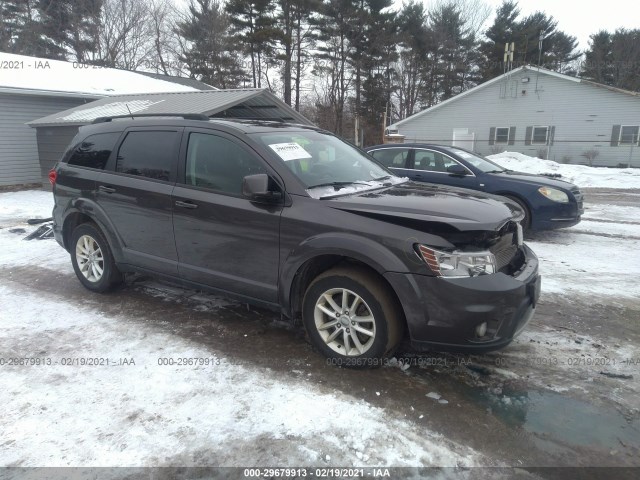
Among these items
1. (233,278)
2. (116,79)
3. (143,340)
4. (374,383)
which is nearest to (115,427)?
(143,340)

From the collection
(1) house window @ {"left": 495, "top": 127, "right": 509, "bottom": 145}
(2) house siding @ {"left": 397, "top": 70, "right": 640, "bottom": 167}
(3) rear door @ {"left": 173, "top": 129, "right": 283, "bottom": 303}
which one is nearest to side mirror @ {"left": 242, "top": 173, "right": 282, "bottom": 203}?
(3) rear door @ {"left": 173, "top": 129, "right": 283, "bottom": 303}

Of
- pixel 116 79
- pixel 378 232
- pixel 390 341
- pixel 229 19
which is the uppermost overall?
pixel 229 19

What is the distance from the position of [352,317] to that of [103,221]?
116 inches

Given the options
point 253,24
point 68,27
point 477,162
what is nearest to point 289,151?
point 477,162

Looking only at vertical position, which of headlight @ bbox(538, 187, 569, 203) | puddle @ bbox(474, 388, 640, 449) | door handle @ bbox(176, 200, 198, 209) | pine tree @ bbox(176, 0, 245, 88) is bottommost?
puddle @ bbox(474, 388, 640, 449)

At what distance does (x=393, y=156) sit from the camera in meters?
8.79

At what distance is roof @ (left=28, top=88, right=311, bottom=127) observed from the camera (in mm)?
10039

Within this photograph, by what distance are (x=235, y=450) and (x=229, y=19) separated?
34724 millimetres

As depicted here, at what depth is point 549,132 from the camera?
2473 centimetres

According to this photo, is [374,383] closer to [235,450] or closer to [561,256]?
[235,450]

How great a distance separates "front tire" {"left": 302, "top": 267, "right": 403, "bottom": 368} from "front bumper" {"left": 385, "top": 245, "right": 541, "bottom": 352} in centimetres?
14

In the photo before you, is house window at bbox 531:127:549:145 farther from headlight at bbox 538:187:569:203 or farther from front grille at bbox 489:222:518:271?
front grille at bbox 489:222:518:271

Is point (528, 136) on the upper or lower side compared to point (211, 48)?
lower

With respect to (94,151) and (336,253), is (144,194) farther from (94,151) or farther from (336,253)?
(336,253)
